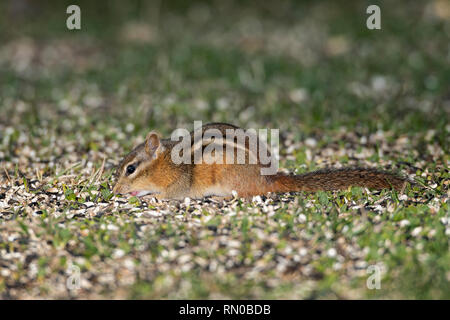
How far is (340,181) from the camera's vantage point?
541 centimetres

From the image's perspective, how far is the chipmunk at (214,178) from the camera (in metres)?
5.41

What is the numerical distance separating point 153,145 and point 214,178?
725 mm

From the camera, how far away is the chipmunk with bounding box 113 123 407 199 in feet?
17.7

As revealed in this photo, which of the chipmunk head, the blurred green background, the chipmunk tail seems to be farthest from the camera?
the blurred green background

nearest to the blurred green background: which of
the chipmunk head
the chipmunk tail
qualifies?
the chipmunk tail

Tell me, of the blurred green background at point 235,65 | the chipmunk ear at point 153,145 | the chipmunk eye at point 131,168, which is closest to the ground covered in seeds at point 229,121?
the blurred green background at point 235,65

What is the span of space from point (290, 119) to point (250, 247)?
3.90 m

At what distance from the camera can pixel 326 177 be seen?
17.9 feet

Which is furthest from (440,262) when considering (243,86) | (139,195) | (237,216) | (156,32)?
(156,32)

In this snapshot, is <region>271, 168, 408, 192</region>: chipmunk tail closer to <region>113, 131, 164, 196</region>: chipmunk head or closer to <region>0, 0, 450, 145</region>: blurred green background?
<region>113, 131, 164, 196</region>: chipmunk head

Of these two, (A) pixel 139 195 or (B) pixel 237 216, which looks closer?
(B) pixel 237 216

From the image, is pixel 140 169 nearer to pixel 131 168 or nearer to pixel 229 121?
pixel 131 168

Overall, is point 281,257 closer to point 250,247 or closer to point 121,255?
point 250,247

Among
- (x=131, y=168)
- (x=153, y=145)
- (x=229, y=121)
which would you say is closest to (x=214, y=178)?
(x=153, y=145)
